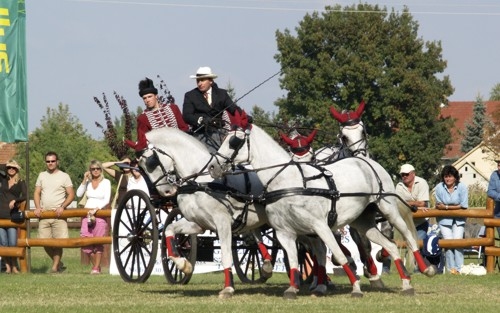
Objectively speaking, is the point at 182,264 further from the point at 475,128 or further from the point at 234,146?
the point at 475,128

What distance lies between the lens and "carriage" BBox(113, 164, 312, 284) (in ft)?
52.2

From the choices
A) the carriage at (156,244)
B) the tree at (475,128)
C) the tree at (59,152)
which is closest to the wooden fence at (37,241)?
the carriage at (156,244)

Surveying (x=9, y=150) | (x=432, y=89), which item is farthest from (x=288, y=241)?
(x=432, y=89)

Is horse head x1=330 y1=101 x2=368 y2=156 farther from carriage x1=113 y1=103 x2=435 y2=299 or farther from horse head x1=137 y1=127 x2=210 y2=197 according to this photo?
horse head x1=137 y1=127 x2=210 y2=197

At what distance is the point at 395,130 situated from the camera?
6575 centimetres

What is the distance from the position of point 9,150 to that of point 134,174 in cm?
4136

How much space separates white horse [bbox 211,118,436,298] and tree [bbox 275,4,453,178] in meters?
48.2

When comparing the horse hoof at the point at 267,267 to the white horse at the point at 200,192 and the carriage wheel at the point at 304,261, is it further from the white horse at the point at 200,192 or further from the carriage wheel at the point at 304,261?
the carriage wheel at the point at 304,261

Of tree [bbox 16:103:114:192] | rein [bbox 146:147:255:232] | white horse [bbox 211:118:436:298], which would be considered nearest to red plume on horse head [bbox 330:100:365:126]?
white horse [bbox 211:118:436:298]

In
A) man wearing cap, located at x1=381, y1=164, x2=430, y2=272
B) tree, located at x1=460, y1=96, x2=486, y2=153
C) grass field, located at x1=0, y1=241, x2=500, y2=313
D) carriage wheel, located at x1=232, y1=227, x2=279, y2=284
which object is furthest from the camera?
tree, located at x1=460, y1=96, x2=486, y2=153

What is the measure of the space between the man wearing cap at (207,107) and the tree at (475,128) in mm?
99055

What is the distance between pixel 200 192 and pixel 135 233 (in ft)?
8.16

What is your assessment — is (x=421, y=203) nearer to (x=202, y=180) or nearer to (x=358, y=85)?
(x=202, y=180)

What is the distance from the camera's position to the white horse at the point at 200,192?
14188 mm
